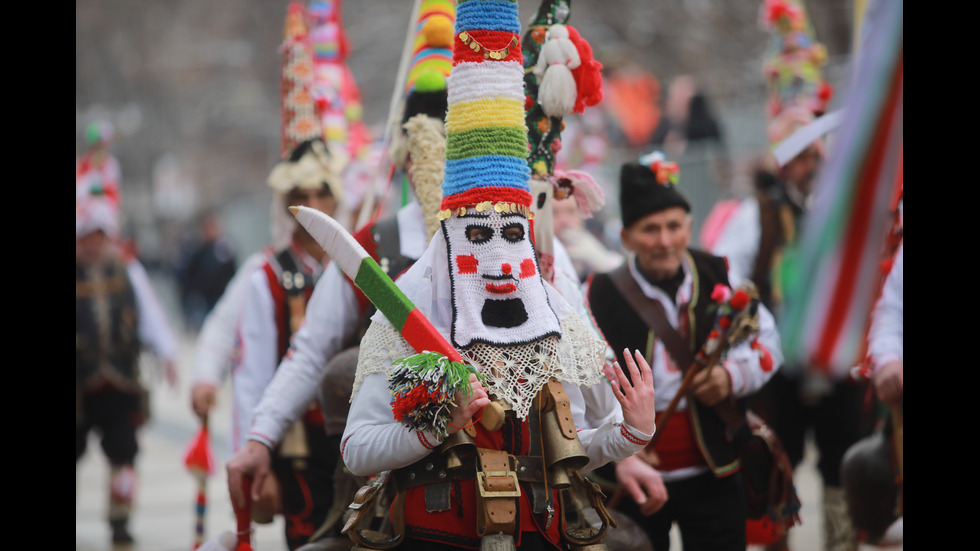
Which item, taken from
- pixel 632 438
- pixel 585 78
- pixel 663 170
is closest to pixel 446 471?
pixel 632 438

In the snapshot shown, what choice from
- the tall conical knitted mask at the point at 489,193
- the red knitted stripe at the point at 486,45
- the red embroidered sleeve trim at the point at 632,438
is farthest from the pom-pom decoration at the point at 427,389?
the red knitted stripe at the point at 486,45

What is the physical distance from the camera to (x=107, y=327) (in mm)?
8180

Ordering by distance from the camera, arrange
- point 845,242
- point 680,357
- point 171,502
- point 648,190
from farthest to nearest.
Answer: point 171,502
point 648,190
point 680,357
point 845,242

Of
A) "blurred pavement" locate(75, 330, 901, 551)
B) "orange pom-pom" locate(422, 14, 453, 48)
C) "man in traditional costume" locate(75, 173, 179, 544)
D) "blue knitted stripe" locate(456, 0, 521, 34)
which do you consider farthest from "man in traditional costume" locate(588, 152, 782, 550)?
"man in traditional costume" locate(75, 173, 179, 544)

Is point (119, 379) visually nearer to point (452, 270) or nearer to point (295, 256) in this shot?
point (295, 256)

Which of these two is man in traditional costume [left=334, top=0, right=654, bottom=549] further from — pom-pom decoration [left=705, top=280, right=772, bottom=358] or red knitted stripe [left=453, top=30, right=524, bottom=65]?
pom-pom decoration [left=705, top=280, right=772, bottom=358]

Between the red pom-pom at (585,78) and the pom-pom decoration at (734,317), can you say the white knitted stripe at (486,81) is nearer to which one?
the red pom-pom at (585,78)

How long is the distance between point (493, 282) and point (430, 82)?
144 cm

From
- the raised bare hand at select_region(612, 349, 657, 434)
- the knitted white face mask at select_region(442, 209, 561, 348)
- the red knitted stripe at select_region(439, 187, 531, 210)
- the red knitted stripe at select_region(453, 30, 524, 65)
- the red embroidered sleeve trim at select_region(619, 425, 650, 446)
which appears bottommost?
the red embroidered sleeve trim at select_region(619, 425, 650, 446)

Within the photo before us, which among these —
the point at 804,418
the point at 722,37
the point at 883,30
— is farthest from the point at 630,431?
the point at 722,37

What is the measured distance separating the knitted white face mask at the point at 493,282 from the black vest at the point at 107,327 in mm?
5345

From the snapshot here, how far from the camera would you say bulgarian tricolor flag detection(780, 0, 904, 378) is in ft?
5.45

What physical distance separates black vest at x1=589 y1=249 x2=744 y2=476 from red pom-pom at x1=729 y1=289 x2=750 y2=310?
0.17 m

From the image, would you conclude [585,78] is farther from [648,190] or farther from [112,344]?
[112,344]
